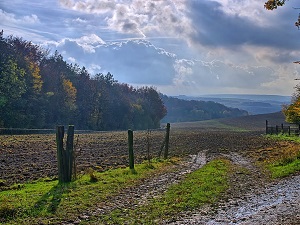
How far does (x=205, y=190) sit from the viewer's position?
1330cm

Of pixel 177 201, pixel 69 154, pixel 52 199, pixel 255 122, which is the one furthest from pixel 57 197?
pixel 255 122

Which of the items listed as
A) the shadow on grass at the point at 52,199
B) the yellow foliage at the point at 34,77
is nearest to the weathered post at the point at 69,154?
the shadow on grass at the point at 52,199

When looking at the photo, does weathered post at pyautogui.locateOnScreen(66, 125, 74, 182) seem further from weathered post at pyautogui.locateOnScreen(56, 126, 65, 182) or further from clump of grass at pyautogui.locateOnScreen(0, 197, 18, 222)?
clump of grass at pyautogui.locateOnScreen(0, 197, 18, 222)

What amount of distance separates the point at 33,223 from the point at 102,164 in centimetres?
1117

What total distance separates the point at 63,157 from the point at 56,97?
65.1 meters

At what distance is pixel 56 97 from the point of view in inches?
3031

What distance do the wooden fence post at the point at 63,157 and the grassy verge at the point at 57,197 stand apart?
1.28 ft

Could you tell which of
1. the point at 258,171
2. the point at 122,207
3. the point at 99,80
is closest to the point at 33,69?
the point at 99,80

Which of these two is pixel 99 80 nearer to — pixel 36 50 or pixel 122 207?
pixel 36 50

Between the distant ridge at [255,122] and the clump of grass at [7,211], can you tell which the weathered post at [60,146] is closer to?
the clump of grass at [7,211]

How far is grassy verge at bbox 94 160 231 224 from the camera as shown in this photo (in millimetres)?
9812

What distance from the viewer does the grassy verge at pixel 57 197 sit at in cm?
970

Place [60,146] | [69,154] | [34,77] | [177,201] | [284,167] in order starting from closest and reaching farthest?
1. [177,201]
2. [60,146]
3. [69,154]
4. [284,167]
5. [34,77]

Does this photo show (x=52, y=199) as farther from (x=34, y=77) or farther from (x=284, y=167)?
(x=34, y=77)
